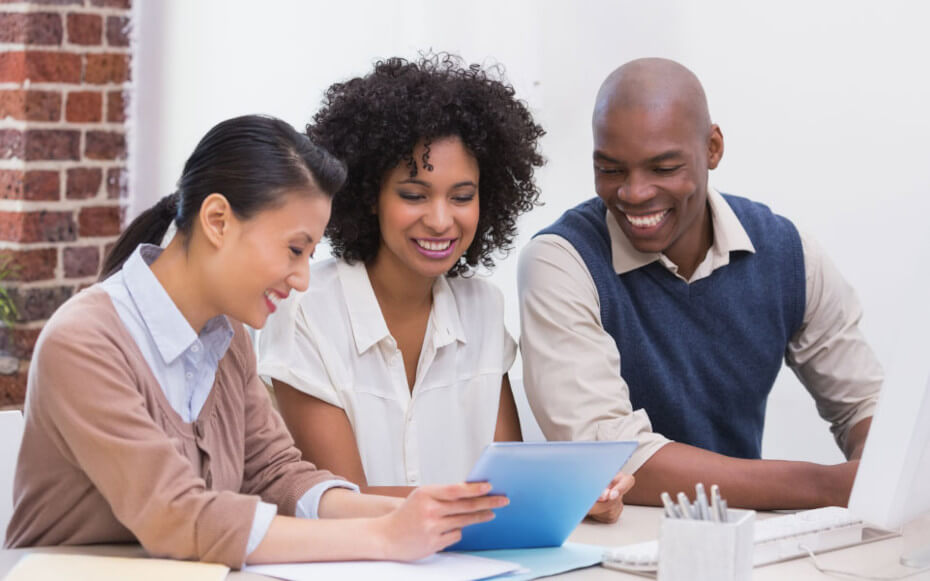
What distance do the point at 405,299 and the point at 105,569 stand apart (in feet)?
2.76

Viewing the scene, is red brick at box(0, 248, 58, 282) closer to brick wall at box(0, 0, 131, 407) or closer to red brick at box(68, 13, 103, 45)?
brick wall at box(0, 0, 131, 407)

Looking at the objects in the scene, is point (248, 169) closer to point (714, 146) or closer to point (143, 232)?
point (143, 232)

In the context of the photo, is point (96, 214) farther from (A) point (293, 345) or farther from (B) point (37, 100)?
(A) point (293, 345)

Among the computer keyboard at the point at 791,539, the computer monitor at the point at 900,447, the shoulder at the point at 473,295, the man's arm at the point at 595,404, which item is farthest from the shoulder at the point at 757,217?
the computer monitor at the point at 900,447

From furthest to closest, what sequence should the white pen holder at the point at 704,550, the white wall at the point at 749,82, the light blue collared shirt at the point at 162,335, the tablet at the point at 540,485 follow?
the white wall at the point at 749,82 < the light blue collared shirt at the point at 162,335 < the tablet at the point at 540,485 < the white pen holder at the point at 704,550

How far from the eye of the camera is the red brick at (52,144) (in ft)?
10.2

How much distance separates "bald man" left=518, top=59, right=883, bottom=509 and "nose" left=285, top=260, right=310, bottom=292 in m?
0.61

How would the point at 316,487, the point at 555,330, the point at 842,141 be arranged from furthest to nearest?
the point at 842,141 < the point at 555,330 < the point at 316,487

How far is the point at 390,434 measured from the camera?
1.91m

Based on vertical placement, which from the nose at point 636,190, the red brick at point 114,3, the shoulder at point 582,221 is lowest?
the shoulder at point 582,221

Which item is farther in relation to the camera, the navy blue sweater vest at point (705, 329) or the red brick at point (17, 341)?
the red brick at point (17, 341)

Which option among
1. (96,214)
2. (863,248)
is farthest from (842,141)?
(96,214)

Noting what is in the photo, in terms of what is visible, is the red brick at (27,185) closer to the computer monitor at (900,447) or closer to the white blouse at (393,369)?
the white blouse at (393,369)

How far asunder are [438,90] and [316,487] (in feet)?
2.44
